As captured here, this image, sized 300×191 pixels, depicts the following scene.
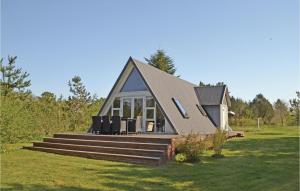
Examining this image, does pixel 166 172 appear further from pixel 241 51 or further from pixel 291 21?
pixel 241 51

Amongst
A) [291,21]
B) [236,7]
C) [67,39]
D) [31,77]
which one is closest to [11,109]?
[67,39]

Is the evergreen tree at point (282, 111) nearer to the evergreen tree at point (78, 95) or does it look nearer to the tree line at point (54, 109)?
the tree line at point (54, 109)

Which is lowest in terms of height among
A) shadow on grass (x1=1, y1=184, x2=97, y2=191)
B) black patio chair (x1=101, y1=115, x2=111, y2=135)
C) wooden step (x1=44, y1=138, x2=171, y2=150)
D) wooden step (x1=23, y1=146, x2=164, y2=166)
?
shadow on grass (x1=1, y1=184, x2=97, y2=191)

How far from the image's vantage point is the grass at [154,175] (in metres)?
7.59

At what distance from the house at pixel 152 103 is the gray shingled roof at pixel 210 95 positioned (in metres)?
2.71

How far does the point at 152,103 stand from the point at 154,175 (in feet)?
27.6

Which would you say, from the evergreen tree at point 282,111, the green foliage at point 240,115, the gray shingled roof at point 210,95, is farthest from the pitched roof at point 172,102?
the evergreen tree at point 282,111

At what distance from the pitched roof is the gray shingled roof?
1.58 m

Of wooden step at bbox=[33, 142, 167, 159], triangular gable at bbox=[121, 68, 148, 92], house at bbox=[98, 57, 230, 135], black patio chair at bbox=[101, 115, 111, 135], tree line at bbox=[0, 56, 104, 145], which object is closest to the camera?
wooden step at bbox=[33, 142, 167, 159]

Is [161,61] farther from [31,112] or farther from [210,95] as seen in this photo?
[31,112]

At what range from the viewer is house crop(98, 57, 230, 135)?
16.2 m

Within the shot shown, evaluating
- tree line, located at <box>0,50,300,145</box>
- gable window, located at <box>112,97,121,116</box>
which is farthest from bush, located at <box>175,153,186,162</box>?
tree line, located at <box>0,50,300,145</box>

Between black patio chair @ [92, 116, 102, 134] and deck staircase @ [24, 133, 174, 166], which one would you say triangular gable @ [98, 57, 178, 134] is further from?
deck staircase @ [24, 133, 174, 166]

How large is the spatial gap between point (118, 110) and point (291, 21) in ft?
34.0
